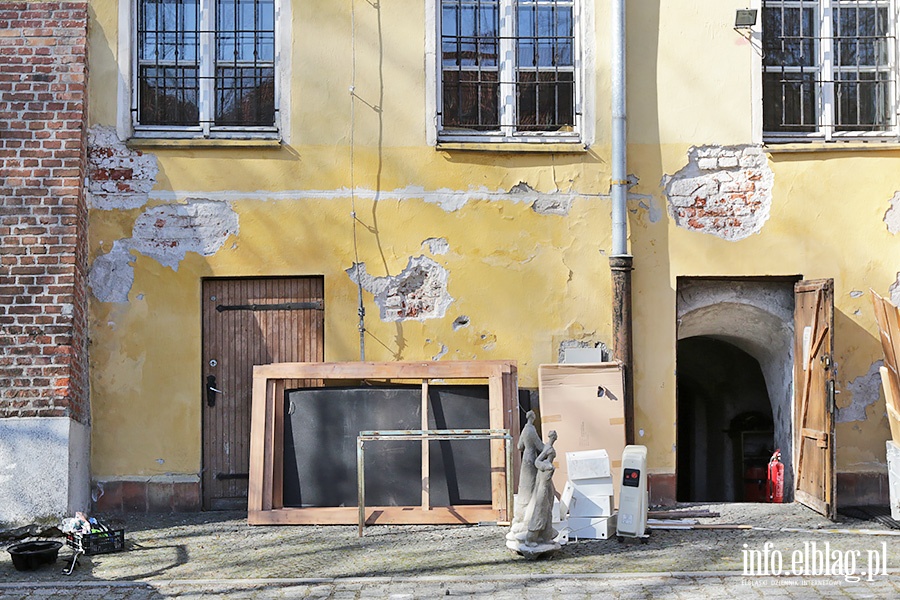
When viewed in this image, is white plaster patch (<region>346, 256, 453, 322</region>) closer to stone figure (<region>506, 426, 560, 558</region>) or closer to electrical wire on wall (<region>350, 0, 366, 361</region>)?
electrical wire on wall (<region>350, 0, 366, 361</region>)

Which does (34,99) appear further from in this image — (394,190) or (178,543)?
(178,543)

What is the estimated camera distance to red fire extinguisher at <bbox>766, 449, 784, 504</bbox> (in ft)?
34.7

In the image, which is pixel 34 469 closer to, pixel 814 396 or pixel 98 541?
pixel 98 541

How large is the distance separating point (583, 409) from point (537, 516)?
86.3 inches

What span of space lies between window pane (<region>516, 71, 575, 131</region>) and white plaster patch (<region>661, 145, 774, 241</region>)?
47.3 inches

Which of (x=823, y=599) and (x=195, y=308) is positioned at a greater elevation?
(x=195, y=308)

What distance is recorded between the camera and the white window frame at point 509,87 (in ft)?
33.7

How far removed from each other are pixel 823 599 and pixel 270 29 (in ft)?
22.7

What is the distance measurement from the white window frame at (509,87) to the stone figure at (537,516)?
348 cm

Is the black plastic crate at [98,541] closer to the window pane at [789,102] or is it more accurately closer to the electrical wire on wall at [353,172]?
the electrical wire on wall at [353,172]

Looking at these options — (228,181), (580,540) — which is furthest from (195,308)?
(580,540)

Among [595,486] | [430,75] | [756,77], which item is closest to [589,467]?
[595,486]

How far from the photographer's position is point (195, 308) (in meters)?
10.1

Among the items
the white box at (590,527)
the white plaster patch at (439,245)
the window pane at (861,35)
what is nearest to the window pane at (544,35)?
the white plaster patch at (439,245)
